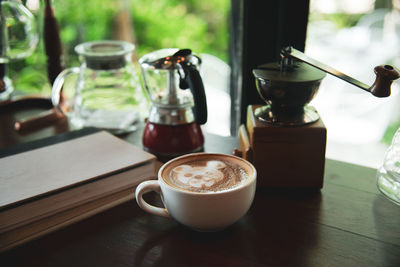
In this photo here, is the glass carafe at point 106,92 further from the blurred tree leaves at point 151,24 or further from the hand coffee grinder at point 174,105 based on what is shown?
the blurred tree leaves at point 151,24

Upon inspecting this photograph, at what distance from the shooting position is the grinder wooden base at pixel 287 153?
676 millimetres

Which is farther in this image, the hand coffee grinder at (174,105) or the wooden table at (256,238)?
the hand coffee grinder at (174,105)

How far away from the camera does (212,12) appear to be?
329cm

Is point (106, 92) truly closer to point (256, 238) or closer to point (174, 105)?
point (174, 105)

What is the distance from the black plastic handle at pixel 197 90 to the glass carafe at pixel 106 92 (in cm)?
24

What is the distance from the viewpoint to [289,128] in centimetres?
67

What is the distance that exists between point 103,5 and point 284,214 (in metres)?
2.86

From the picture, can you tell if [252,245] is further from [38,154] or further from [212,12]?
[212,12]

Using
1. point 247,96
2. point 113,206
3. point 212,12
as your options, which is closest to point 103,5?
point 212,12

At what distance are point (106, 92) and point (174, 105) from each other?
233 mm

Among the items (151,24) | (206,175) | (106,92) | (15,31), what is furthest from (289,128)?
(151,24)

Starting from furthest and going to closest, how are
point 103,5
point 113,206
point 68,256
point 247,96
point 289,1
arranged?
point 103,5 < point 247,96 < point 289,1 < point 113,206 < point 68,256

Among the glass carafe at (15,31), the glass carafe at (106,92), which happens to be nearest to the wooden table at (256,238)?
the glass carafe at (106,92)

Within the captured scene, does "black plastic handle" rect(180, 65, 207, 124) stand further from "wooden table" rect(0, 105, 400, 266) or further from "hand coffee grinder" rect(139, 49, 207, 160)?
"wooden table" rect(0, 105, 400, 266)
